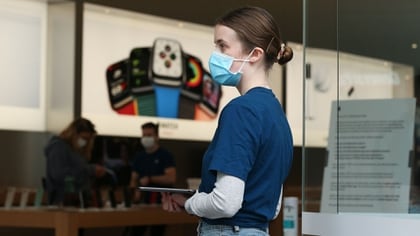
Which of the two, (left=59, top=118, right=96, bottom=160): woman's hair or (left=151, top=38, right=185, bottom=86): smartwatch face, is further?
(left=151, top=38, right=185, bottom=86): smartwatch face

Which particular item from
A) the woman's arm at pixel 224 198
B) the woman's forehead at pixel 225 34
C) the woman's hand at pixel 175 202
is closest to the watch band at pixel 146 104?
the woman's hand at pixel 175 202

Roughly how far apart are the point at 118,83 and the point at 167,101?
72 cm

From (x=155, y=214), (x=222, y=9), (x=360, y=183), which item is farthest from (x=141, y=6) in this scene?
(x=360, y=183)

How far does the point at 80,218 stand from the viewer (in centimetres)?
534

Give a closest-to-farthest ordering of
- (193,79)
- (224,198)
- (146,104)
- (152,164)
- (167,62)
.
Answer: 1. (224,198)
2. (152,164)
3. (146,104)
4. (167,62)
5. (193,79)

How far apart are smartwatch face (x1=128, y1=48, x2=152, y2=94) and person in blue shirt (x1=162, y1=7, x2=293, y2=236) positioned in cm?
710

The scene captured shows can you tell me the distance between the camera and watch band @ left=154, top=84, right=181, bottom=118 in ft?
31.0

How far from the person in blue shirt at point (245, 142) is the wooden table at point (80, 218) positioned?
320 centimetres

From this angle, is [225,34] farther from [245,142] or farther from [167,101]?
[167,101]

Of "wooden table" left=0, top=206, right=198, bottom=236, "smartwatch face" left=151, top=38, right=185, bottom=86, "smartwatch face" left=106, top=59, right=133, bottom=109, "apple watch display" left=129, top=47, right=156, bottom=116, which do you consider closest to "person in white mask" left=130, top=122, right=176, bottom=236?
"smartwatch face" left=106, top=59, right=133, bottom=109

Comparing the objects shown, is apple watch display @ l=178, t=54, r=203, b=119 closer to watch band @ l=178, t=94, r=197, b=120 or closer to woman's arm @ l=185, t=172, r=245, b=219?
watch band @ l=178, t=94, r=197, b=120

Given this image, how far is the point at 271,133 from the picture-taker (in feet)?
6.64

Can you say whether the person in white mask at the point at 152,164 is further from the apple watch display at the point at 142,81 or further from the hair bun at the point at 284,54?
the hair bun at the point at 284,54

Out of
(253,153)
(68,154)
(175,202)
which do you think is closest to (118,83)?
(68,154)
